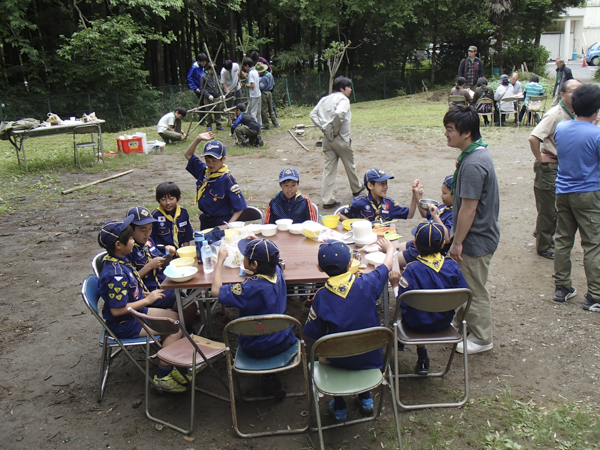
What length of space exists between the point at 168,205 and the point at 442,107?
1711cm

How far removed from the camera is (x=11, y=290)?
541 cm

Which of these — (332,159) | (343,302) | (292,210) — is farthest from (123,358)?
(332,159)

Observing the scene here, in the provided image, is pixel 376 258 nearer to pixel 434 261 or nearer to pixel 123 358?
pixel 434 261

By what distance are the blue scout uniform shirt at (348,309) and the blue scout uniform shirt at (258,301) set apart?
0.87 ft

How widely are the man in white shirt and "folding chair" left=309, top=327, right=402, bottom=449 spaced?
1253 cm

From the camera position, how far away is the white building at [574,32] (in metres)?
43.5

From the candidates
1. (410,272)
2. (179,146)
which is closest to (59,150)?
(179,146)

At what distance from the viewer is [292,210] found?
4.84 meters

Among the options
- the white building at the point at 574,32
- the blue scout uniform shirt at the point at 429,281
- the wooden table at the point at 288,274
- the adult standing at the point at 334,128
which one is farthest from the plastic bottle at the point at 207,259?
the white building at the point at 574,32

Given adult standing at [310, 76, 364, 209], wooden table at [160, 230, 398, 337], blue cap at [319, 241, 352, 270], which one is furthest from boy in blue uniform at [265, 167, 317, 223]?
adult standing at [310, 76, 364, 209]

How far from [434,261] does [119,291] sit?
2.30m

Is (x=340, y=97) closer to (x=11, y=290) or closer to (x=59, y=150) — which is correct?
(x=11, y=290)

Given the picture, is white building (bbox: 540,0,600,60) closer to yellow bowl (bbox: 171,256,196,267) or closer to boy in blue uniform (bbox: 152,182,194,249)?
boy in blue uniform (bbox: 152,182,194,249)

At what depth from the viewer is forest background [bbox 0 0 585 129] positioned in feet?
59.9
